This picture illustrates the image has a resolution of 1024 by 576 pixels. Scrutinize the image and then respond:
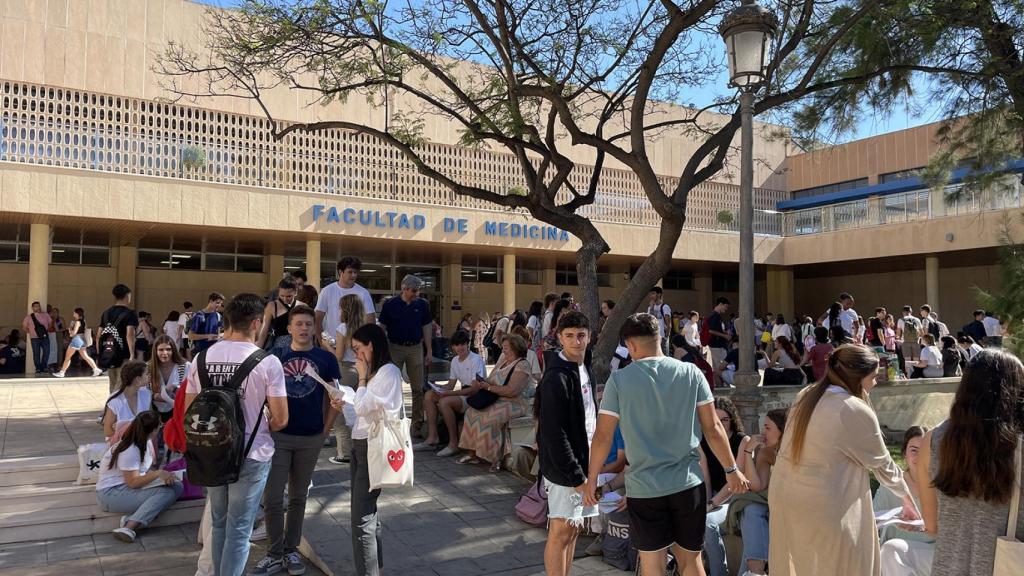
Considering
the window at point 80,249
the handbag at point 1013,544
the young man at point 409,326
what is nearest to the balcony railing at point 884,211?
the young man at point 409,326

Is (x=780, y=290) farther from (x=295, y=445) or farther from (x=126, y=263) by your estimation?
(x=295, y=445)

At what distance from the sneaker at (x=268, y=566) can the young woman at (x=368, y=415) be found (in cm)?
77

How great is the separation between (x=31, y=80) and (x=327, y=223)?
22.4 ft

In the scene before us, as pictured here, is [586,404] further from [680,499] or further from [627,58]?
[627,58]

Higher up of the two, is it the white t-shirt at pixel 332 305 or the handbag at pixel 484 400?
the white t-shirt at pixel 332 305

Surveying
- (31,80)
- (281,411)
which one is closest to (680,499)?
(281,411)

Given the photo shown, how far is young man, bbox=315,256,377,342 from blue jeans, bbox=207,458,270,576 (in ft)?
9.79

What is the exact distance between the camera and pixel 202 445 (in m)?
3.85

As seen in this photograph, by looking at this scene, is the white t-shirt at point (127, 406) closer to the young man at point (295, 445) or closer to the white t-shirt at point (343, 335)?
the white t-shirt at point (343, 335)

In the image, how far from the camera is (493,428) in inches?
281

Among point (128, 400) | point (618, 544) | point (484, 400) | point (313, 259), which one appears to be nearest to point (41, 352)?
point (313, 259)

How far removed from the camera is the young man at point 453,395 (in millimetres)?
7590

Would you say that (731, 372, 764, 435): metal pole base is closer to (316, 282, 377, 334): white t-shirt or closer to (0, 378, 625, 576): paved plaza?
(0, 378, 625, 576): paved plaza

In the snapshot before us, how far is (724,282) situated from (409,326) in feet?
84.2
